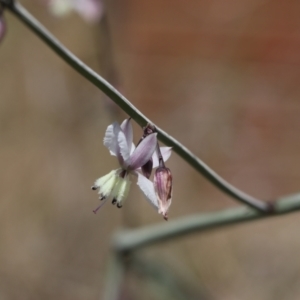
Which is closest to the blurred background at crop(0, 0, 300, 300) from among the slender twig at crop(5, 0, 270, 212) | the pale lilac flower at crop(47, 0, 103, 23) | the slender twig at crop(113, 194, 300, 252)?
the pale lilac flower at crop(47, 0, 103, 23)

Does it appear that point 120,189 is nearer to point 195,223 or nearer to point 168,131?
point 195,223

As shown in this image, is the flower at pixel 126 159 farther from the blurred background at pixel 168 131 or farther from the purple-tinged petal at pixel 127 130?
the blurred background at pixel 168 131

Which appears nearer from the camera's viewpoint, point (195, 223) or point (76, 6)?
point (195, 223)

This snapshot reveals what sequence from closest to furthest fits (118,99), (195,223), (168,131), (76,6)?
1. (118,99)
2. (195,223)
3. (76,6)
4. (168,131)

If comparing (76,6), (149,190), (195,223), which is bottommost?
(149,190)

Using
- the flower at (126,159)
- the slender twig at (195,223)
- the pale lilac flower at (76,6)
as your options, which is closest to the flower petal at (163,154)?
the flower at (126,159)

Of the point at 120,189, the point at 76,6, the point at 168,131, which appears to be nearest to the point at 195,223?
the point at 120,189

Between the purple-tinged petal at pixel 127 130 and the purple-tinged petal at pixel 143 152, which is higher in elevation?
the purple-tinged petal at pixel 127 130

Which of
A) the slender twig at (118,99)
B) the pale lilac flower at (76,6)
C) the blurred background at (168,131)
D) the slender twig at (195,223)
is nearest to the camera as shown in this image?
the slender twig at (118,99)
